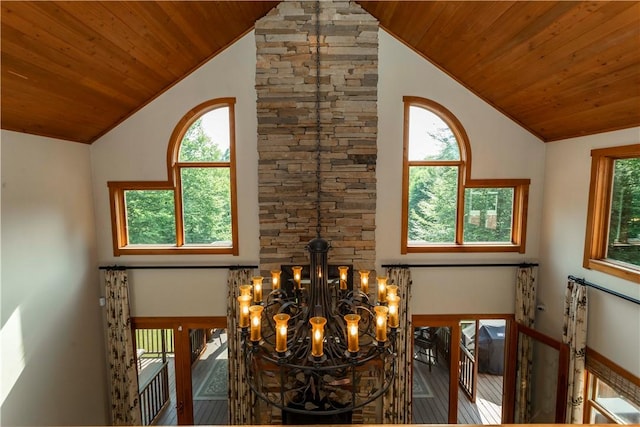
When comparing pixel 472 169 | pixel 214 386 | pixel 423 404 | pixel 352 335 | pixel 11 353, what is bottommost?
pixel 423 404

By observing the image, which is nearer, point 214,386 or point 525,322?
point 525,322

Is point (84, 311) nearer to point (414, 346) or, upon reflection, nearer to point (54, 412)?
point (54, 412)

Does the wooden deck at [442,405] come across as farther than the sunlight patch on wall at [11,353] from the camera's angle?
Yes

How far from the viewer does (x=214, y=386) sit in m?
4.77

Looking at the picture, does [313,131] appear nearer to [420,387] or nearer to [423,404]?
[420,387]

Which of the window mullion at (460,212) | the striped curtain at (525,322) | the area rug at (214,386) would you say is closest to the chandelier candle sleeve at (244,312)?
the area rug at (214,386)

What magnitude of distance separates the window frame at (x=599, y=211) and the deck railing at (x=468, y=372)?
91.3 inches

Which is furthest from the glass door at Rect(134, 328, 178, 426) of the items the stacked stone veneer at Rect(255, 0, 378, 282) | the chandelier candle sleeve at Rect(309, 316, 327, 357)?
the chandelier candle sleeve at Rect(309, 316, 327, 357)

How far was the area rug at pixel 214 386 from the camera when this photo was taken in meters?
4.70

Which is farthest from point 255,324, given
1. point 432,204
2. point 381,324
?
point 432,204

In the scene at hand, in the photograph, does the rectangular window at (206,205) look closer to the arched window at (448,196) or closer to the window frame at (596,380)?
the arched window at (448,196)

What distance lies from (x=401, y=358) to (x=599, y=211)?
3.11 metres

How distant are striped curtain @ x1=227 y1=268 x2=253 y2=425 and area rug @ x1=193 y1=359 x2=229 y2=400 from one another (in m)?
0.36

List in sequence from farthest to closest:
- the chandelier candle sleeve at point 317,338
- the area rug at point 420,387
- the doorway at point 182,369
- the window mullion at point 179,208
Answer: the area rug at point 420,387, the doorway at point 182,369, the window mullion at point 179,208, the chandelier candle sleeve at point 317,338
